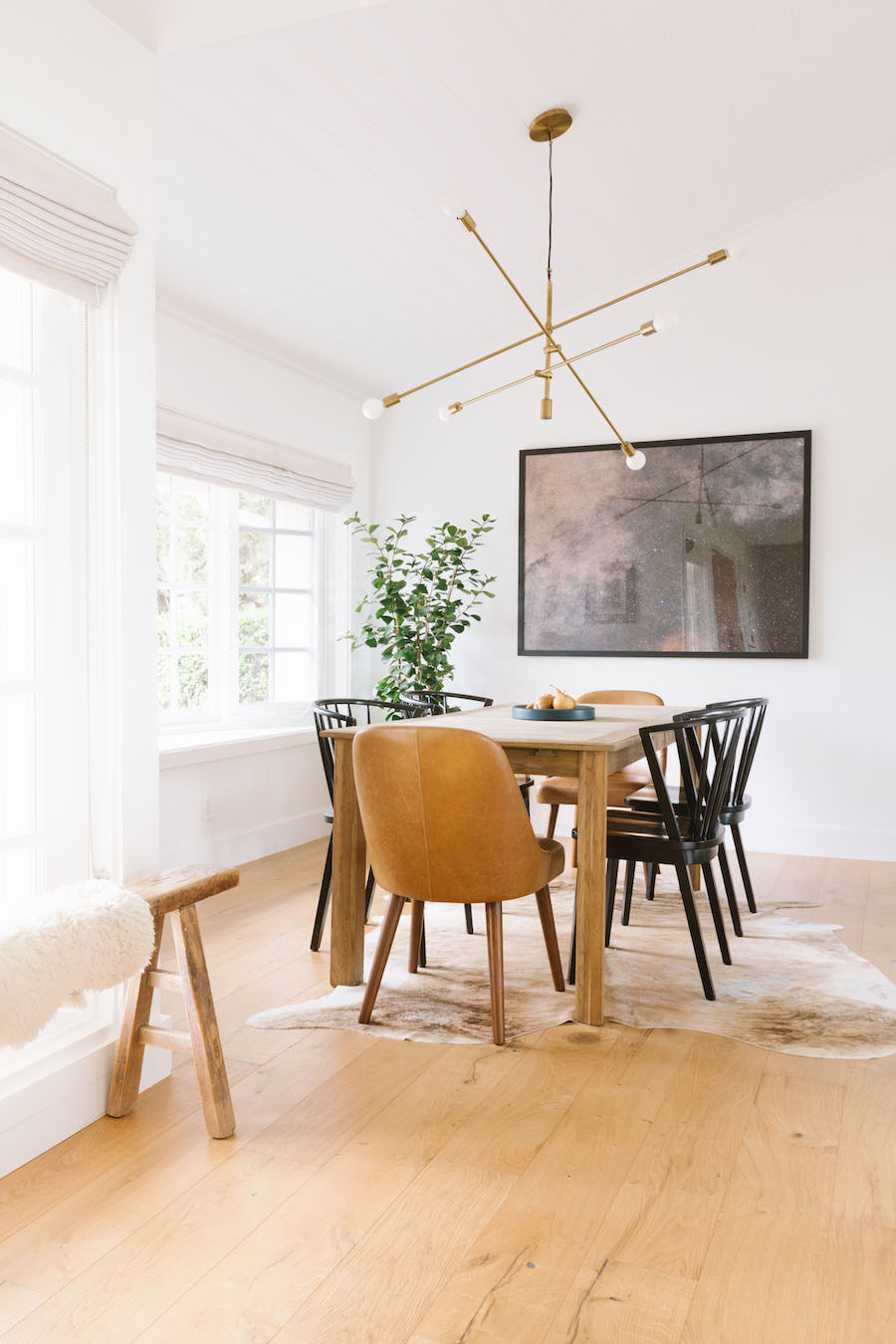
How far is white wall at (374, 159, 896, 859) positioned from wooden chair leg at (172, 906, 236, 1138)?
11.4 feet

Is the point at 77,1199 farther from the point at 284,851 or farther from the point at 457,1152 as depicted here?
the point at 284,851

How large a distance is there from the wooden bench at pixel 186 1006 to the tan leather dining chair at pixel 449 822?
506mm

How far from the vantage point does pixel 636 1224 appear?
174 cm

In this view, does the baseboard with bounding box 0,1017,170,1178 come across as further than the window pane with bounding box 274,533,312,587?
No

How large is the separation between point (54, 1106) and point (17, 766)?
0.69 m

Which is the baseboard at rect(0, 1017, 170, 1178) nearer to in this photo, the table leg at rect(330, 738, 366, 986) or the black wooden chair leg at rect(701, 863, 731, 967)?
the table leg at rect(330, 738, 366, 986)

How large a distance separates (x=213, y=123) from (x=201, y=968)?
103 inches

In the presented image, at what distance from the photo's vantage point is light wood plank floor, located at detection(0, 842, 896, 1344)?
4.91 ft

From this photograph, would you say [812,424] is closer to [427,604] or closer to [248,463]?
[427,604]

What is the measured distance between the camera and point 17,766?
2.08m

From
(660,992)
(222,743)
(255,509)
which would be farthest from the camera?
(255,509)

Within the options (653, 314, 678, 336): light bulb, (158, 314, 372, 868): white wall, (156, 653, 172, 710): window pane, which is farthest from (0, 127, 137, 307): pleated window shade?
(156, 653, 172, 710): window pane

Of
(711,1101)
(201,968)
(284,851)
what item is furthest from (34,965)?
(284,851)

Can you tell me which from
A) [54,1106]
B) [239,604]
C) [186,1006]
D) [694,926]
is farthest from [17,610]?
[239,604]
